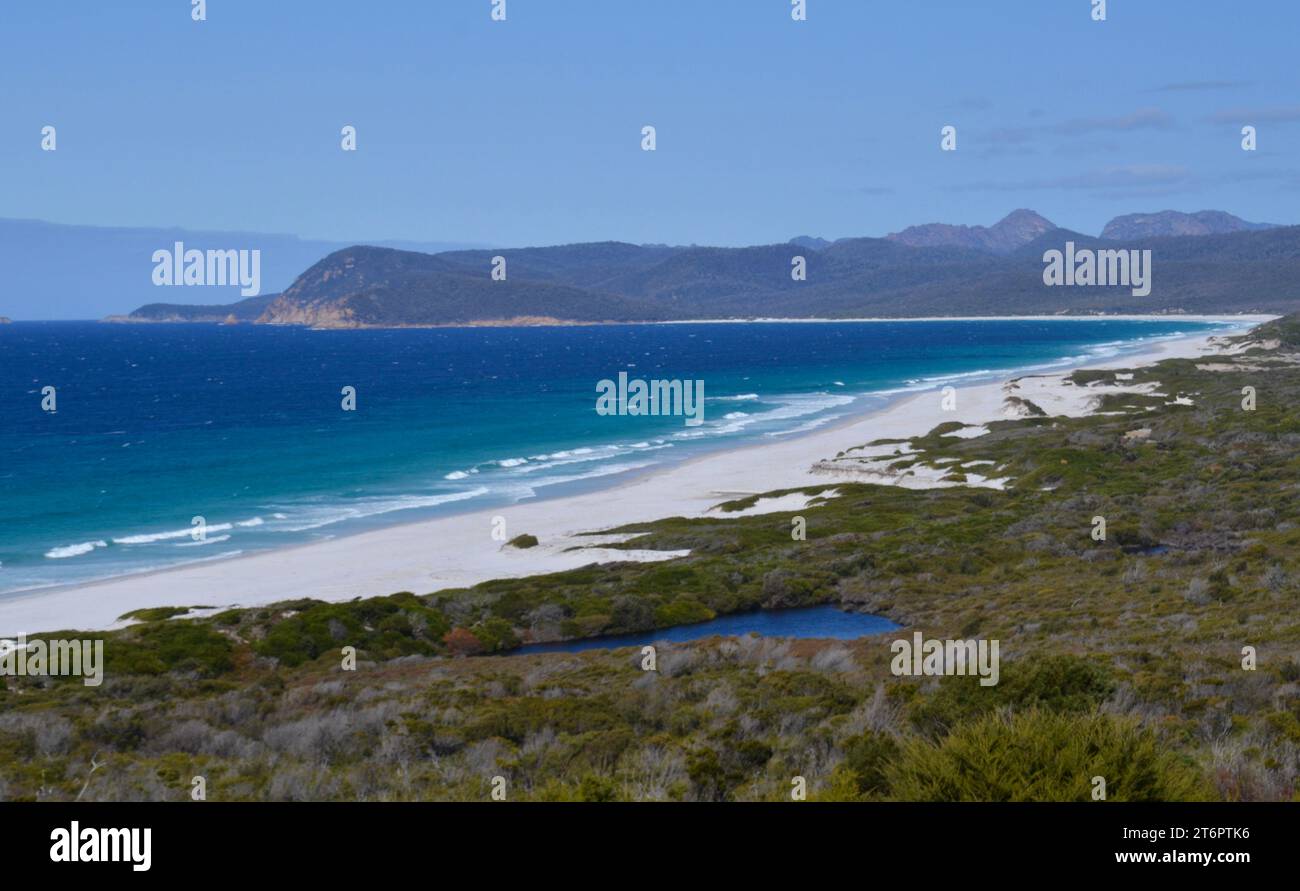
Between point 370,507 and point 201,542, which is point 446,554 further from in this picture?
point 370,507

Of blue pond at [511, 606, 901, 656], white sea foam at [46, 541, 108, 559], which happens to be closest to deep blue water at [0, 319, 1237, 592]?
white sea foam at [46, 541, 108, 559]

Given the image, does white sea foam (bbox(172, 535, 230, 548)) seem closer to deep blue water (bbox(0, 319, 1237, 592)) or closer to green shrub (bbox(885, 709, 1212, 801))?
deep blue water (bbox(0, 319, 1237, 592))

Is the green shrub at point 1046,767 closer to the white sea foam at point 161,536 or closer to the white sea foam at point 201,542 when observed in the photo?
the white sea foam at point 201,542

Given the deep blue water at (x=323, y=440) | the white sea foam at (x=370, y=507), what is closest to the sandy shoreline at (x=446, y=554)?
the deep blue water at (x=323, y=440)

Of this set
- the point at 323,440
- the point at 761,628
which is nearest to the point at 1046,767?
the point at 761,628

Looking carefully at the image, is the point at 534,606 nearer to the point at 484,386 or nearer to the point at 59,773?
the point at 59,773

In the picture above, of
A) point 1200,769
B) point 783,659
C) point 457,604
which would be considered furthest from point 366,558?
point 1200,769
